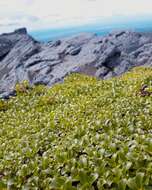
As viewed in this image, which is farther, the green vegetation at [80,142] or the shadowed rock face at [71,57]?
the shadowed rock face at [71,57]

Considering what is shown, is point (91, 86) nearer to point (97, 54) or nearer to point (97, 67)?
point (97, 67)

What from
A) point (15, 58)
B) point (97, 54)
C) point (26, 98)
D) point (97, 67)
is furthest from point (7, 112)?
point (15, 58)

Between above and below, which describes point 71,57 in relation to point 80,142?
below

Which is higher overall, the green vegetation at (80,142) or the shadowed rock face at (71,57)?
the green vegetation at (80,142)

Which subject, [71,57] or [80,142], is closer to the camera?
[80,142]
